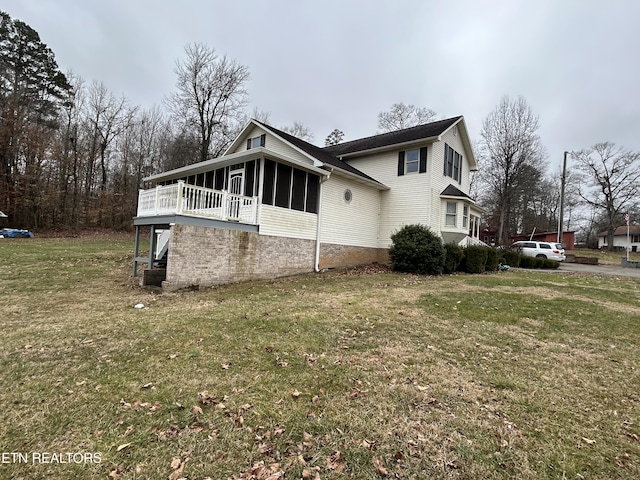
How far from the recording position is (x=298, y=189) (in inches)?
488

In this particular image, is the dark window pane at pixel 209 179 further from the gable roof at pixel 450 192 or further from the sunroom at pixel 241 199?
the gable roof at pixel 450 192

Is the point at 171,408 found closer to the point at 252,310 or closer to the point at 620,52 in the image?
the point at 252,310

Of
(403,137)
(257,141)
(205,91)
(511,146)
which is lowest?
(257,141)

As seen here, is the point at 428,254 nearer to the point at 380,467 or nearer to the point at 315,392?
the point at 315,392

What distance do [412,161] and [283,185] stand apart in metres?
7.20

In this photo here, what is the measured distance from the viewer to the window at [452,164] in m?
16.0

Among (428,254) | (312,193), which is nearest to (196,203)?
(312,193)

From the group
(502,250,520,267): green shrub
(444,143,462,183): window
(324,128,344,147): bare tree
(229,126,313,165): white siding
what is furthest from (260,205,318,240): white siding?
(324,128,344,147): bare tree

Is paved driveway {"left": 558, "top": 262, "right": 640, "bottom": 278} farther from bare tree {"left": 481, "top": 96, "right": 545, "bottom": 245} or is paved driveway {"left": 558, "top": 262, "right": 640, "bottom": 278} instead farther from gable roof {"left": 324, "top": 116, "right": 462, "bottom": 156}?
gable roof {"left": 324, "top": 116, "right": 462, "bottom": 156}

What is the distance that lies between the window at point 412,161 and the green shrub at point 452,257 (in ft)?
12.9

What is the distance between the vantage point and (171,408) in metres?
2.95

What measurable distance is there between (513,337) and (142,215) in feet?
35.4

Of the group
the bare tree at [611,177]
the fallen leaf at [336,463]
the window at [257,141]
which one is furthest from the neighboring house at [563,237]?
the fallen leaf at [336,463]

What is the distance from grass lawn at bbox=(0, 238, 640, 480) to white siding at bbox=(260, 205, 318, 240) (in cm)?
472
